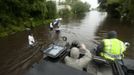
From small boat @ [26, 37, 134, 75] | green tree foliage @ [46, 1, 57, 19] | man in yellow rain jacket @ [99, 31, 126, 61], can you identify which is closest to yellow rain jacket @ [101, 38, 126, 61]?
man in yellow rain jacket @ [99, 31, 126, 61]

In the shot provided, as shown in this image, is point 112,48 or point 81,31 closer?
point 112,48

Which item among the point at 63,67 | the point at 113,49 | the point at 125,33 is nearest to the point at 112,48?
the point at 113,49

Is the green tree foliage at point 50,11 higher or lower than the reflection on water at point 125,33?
higher

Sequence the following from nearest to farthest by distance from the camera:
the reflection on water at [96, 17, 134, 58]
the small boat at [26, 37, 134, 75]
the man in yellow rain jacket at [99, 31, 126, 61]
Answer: the small boat at [26, 37, 134, 75] < the man in yellow rain jacket at [99, 31, 126, 61] < the reflection on water at [96, 17, 134, 58]

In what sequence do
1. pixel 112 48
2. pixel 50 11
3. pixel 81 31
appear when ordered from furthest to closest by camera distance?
pixel 50 11, pixel 81 31, pixel 112 48

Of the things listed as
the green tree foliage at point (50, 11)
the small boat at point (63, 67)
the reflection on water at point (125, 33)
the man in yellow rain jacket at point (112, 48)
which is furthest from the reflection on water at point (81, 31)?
the small boat at point (63, 67)

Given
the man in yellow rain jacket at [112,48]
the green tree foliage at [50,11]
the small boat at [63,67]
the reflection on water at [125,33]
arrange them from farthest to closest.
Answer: the green tree foliage at [50,11]
the reflection on water at [125,33]
the man in yellow rain jacket at [112,48]
the small boat at [63,67]

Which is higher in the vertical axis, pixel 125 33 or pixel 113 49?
pixel 113 49

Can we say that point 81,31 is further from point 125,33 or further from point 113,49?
point 113,49

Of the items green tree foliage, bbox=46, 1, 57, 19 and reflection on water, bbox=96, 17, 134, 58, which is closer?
reflection on water, bbox=96, 17, 134, 58

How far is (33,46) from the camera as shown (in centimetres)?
1255

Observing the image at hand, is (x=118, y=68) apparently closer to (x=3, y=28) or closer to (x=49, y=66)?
(x=49, y=66)

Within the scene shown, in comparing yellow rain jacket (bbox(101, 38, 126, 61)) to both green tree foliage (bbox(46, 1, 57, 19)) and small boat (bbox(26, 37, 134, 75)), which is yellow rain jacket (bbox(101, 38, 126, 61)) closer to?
small boat (bbox(26, 37, 134, 75))

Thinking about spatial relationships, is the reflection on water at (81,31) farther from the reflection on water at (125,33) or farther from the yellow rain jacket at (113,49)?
the yellow rain jacket at (113,49)
